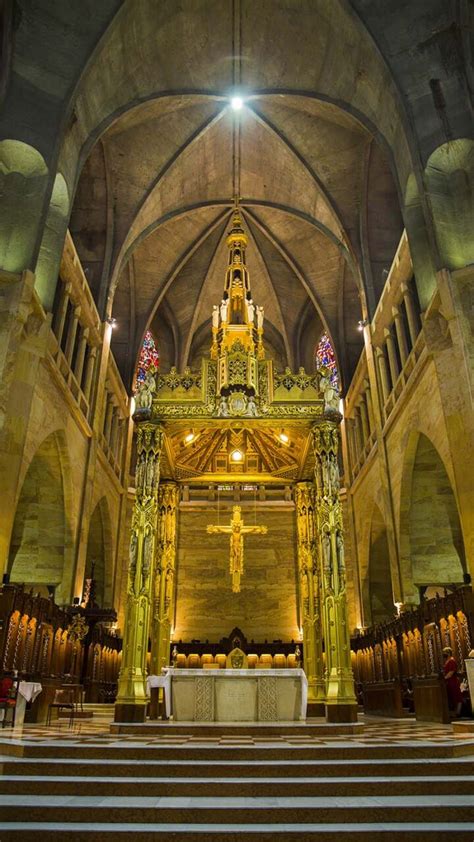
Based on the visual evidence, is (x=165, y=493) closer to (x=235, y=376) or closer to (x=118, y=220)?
(x=235, y=376)

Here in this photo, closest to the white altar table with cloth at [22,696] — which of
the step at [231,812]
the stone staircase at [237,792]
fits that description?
the stone staircase at [237,792]

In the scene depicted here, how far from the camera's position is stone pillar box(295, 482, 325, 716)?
1157 centimetres

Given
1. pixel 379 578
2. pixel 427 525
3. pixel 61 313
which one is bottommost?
pixel 379 578

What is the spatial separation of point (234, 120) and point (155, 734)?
18573mm

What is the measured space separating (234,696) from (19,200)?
10.3 metres

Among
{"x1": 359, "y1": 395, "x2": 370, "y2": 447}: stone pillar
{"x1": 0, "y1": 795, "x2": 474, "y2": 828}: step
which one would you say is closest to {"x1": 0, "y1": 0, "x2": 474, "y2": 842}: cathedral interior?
{"x1": 0, "y1": 795, "x2": 474, "y2": 828}: step

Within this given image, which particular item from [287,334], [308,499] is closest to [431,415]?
[308,499]

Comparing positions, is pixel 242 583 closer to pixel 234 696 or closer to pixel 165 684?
pixel 234 696

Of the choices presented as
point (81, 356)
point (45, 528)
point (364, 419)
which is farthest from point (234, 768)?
point (364, 419)

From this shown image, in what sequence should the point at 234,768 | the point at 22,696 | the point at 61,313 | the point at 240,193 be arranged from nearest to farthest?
the point at 234,768, the point at 22,696, the point at 61,313, the point at 240,193

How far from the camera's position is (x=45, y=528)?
16.0 m

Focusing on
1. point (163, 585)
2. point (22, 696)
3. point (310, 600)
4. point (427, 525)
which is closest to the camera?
point (22, 696)

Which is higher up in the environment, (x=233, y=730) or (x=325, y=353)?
(x=325, y=353)

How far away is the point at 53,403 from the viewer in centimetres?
1445
